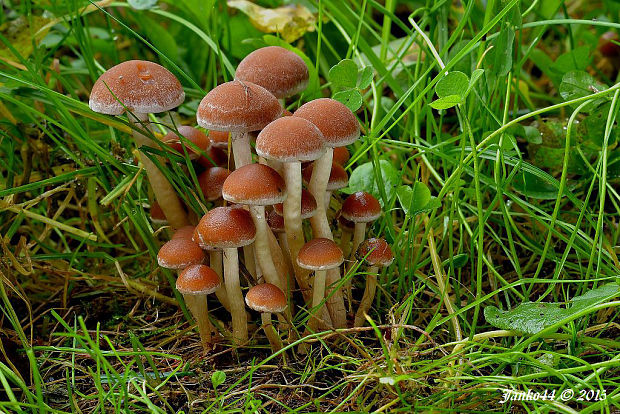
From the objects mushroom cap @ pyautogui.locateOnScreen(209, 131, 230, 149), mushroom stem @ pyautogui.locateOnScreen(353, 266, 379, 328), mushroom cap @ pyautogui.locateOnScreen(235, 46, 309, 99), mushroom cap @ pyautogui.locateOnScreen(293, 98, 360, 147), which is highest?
mushroom cap @ pyautogui.locateOnScreen(235, 46, 309, 99)

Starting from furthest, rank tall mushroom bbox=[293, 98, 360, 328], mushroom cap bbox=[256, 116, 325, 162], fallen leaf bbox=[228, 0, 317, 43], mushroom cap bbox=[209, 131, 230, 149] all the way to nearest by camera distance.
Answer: fallen leaf bbox=[228, 0, 317, 43], mushroom cap bbox=[209, 131, 230, 149], tall mushroom bbox=[293, 98, 360, 328], mushroom cap bbox=[256, 116, 325, 162]

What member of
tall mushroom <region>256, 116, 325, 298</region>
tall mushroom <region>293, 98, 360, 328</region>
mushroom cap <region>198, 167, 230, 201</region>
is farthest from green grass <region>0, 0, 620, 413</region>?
tall mushroom <region>256, 116, 325, 298</region>

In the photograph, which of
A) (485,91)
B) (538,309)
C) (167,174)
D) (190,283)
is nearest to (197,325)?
(190,283)

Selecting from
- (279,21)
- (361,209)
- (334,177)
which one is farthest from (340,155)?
(279,21)

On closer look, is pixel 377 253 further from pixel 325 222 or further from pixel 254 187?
pixel 254 187

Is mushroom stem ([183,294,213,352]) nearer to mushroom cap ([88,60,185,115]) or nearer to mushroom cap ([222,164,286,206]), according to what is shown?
mushroom cap ([222,164,286,206])

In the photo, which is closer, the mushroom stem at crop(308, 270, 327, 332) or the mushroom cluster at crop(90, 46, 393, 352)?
the mushroom cluster at crop(90, 46, 393, 352)

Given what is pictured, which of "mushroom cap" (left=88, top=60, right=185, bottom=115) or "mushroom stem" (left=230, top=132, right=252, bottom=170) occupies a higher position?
"mushroom cap" (left=88, top=60, right=185, bottom=115)
